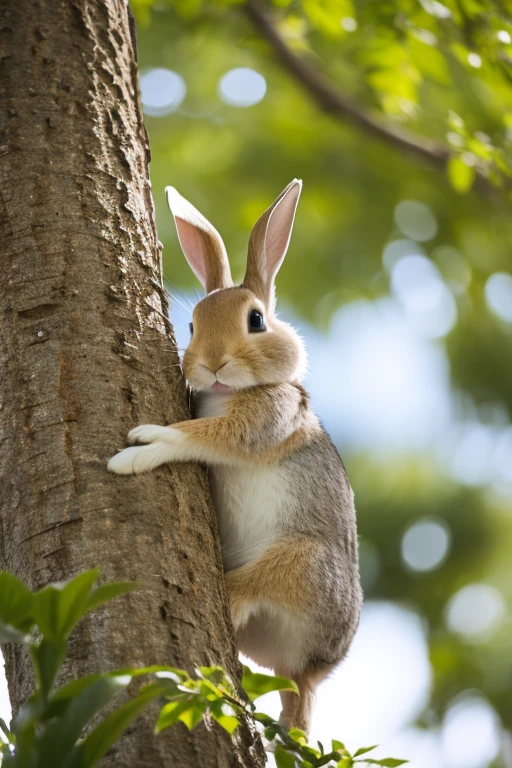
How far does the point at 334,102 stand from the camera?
6891 millimetres

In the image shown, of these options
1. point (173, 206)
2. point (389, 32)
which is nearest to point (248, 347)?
point (173, 206)

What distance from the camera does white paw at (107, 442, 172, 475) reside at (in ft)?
8.64

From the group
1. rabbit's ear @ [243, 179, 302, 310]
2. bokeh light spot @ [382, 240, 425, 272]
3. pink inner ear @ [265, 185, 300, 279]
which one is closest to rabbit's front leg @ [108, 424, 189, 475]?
rabbit's ear @ [243, 179, 302, 310]

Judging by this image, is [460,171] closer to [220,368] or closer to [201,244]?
[201,244]

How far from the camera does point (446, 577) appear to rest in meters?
8.85

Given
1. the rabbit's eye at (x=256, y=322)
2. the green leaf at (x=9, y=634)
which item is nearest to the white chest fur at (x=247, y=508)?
the rabbit's eye at (x=256, y=322)

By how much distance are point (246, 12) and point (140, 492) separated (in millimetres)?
4640

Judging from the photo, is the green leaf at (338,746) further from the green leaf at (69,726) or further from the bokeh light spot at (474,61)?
the bokeh light spot at (474,61)

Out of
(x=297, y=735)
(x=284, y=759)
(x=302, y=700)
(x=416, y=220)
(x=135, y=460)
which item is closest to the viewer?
(x=284, y=759)

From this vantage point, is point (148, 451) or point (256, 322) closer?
point (148, 451)

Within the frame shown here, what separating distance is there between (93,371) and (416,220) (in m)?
6.31

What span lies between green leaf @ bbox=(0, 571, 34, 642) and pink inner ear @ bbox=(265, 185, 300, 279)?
263 centimetres

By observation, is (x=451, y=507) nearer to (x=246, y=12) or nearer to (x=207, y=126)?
(x=207, y=126)

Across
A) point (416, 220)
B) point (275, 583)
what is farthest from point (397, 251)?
point (275, 583)
